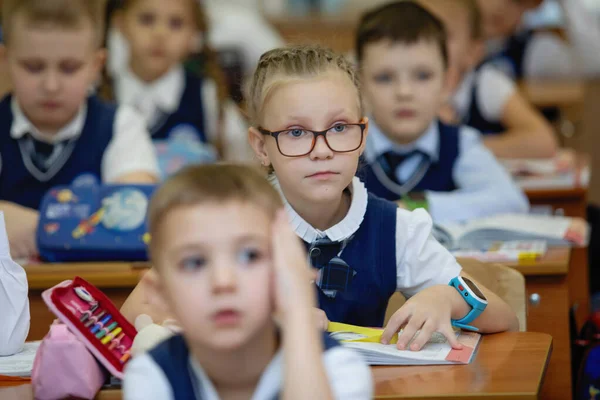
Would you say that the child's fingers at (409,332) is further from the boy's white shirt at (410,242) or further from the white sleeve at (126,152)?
the white sleeve at (126,152)

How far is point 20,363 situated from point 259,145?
65 centimetres

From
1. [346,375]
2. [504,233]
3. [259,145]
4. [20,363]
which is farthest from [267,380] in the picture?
[504,233]

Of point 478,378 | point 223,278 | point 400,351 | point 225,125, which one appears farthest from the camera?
point 225,125

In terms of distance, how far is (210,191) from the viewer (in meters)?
1.33

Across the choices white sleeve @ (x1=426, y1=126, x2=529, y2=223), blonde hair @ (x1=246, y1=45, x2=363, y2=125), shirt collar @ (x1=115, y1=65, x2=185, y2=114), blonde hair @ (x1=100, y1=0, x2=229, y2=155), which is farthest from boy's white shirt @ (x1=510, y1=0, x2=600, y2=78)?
blonde hair @ (x1=246, y1=45, x2=363, y2=125)

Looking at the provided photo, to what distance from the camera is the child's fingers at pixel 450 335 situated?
169 cm

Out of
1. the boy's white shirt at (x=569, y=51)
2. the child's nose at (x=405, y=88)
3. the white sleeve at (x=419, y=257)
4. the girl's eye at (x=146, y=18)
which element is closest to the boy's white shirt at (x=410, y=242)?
the white sleeve at (x=419, y=257)

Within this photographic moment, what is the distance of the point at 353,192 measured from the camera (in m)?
2.01

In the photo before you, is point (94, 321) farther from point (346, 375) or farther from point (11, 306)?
point (346, 375)

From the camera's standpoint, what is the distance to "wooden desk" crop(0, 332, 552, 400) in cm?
143

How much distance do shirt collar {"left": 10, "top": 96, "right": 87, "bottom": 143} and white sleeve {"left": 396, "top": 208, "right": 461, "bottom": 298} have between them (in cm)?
144

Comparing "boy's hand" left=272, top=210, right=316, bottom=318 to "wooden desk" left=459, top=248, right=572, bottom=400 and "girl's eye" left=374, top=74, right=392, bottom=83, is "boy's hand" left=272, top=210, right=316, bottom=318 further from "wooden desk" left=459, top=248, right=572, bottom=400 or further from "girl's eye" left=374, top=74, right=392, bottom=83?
"girl's eye" left=374, top=74, right=392, bottom=83

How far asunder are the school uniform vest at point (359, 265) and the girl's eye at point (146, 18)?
8.73 feet

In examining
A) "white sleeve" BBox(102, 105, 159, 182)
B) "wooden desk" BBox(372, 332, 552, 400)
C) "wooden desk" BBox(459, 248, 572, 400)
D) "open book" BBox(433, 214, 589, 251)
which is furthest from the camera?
"white sleeve" BBox(102, 105, 159, 182)
